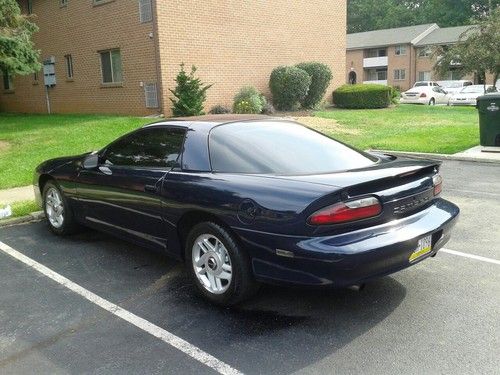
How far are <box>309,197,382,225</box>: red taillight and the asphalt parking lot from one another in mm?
767

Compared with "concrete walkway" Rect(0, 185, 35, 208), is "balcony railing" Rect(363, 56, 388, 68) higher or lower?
higher

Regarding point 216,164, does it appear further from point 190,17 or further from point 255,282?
point 190,17

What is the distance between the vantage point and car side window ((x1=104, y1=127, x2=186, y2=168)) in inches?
183

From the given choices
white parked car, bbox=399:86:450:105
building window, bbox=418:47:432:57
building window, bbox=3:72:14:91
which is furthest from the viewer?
building window, bbox=418:47:432:57

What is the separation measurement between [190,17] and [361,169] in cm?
1505

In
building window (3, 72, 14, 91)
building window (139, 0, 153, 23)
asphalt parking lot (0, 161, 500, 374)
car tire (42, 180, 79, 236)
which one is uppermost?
building window (139, 0, 153, 23)

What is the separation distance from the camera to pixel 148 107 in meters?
18.1

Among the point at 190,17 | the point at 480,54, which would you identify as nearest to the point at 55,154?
the point at 190,17

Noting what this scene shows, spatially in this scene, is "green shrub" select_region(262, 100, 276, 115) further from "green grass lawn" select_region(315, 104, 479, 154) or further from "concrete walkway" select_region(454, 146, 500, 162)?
"concrete walkway" select_region(454, 146, 500, 162)

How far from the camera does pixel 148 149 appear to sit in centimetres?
492

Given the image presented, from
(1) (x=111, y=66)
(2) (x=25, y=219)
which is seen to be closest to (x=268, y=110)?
(1) (x=111, y=66)

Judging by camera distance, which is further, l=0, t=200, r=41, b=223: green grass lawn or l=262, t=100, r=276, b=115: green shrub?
l=262, t=100, r=276, b=115: green shrub

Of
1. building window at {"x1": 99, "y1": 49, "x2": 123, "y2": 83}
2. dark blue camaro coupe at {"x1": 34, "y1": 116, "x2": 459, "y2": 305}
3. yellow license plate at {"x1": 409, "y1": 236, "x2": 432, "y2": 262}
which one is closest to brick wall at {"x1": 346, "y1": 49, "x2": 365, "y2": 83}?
building window at {"x1": 99, "y1": 49, "x2": 123, "y2": 83}

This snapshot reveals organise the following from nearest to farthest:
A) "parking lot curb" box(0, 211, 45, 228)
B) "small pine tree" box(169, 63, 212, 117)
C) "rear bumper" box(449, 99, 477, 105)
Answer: "parking lot curb" box(0, 211, 45, 228) → "small pine tree" box(169, 63, 212, 117) → "rear bumper" box(449, 99, 477, 105)
